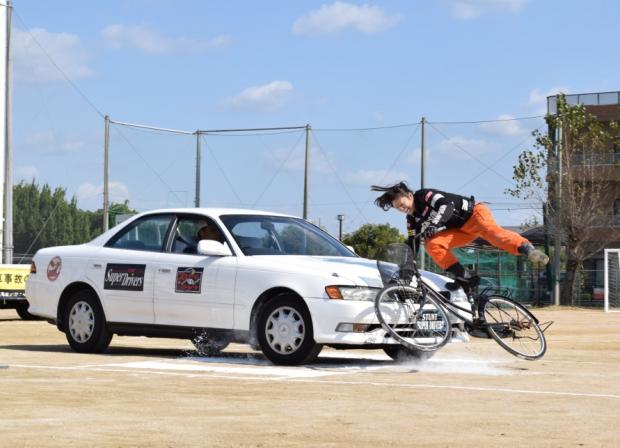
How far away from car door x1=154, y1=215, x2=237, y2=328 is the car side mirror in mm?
97

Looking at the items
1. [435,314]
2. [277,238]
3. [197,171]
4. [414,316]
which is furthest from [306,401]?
[197,171]

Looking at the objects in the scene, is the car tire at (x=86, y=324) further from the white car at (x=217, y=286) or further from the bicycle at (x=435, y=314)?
the bicycle at (x=435, y=314)

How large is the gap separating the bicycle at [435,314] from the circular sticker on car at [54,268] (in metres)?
4.11

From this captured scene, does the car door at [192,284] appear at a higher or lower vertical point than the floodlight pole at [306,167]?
lower

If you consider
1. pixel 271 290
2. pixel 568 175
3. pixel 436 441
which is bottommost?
pixel 436 441

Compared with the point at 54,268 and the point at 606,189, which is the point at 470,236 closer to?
the point at 54,268

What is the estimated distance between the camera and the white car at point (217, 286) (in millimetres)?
12180

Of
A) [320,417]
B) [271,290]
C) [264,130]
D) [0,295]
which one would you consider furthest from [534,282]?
[320,417]

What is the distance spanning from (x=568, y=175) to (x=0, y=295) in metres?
26.2

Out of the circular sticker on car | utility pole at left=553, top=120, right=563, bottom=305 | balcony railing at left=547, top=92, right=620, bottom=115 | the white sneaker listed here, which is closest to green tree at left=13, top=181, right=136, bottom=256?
utility pole at left=553, top=120, right=563, bottom=305

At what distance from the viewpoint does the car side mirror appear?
1288 centimetres

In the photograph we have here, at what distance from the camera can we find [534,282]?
45.8 metres

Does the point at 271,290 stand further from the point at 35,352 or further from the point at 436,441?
the point at 436,441

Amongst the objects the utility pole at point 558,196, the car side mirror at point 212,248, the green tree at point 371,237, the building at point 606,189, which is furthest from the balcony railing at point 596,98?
the car side mirror at point 212,248
